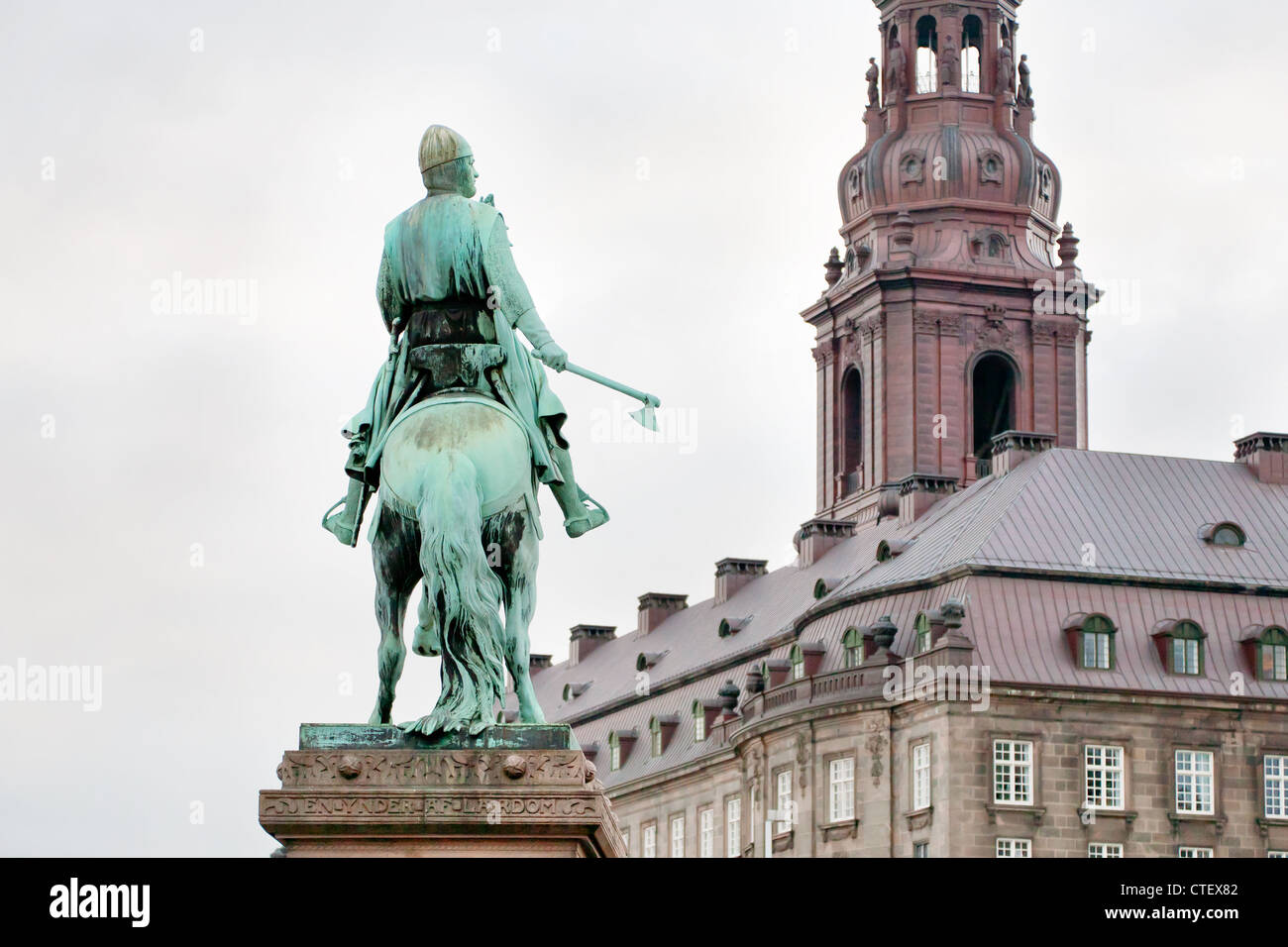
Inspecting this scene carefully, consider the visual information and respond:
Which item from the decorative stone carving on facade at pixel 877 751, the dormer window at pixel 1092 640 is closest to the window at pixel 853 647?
the decorative stone carving on facade at pixel 877 751

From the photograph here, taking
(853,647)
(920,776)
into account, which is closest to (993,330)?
(853,647)

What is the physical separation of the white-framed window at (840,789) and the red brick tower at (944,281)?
31.4 m

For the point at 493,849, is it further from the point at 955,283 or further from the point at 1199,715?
the point at 955,283

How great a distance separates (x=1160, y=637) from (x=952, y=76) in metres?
48.3

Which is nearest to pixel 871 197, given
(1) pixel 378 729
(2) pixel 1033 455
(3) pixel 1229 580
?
(2) pixel 1033 455

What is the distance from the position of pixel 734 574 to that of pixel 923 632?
1710 inches

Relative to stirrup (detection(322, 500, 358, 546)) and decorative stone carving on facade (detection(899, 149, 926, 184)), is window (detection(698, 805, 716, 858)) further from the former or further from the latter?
stirrup (detection(322, 500, 358, 546))

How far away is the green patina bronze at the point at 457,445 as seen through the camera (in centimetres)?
2395

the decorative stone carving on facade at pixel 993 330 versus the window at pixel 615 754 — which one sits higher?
the decorative stone carving on facade at pixel 993 330

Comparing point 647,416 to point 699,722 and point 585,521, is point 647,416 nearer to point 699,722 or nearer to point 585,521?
point 585,521

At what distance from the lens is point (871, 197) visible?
514 ft

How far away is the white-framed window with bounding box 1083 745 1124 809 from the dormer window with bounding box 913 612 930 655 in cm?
627

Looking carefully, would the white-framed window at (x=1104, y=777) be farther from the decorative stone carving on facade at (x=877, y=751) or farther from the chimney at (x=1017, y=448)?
the chimney at (x=1017, y=448)
